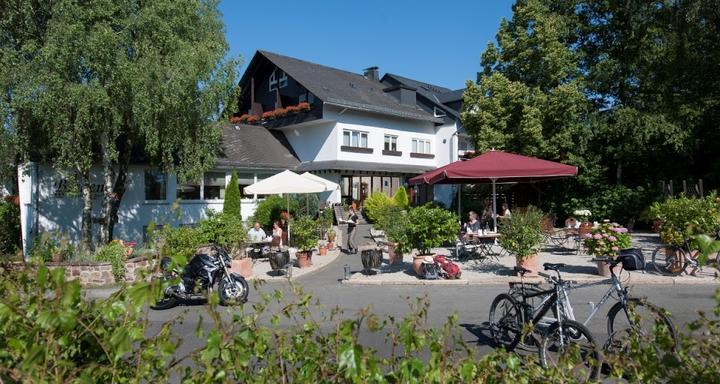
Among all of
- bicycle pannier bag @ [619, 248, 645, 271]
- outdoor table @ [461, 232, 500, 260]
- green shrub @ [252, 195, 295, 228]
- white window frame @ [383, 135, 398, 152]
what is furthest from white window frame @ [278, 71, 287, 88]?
bicycle pannier bag @ [619, 248, 645, 271]

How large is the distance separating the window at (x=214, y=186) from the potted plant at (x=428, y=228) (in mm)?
13185

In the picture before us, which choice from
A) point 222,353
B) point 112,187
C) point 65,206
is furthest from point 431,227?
point 65,206

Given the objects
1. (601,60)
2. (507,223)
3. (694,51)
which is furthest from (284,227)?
(694,51)

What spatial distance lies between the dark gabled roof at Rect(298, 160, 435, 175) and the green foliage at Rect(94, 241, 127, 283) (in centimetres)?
1406

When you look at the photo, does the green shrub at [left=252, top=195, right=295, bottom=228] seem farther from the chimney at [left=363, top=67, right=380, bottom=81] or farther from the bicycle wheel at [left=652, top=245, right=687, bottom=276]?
the chimney at [left=363, top=67, right=380, bottom=81]

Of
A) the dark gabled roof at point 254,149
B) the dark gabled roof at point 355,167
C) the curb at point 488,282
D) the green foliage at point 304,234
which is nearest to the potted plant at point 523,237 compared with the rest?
the curb at point 488,282

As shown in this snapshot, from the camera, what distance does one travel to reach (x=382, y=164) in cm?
2834

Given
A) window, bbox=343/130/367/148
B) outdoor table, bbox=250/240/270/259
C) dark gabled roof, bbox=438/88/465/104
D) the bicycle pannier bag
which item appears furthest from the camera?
dark gabled roof, bbox=438/88/465/104

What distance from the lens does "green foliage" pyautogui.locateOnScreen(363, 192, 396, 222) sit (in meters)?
25.5

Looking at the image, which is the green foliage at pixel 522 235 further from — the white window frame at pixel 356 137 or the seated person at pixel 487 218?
the white window frame at pixel 356 137

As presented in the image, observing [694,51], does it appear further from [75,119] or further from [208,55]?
[75,119]

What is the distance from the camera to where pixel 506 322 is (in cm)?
589

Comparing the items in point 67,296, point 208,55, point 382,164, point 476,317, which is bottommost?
point 476,317

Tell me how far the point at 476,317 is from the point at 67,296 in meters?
6.65
